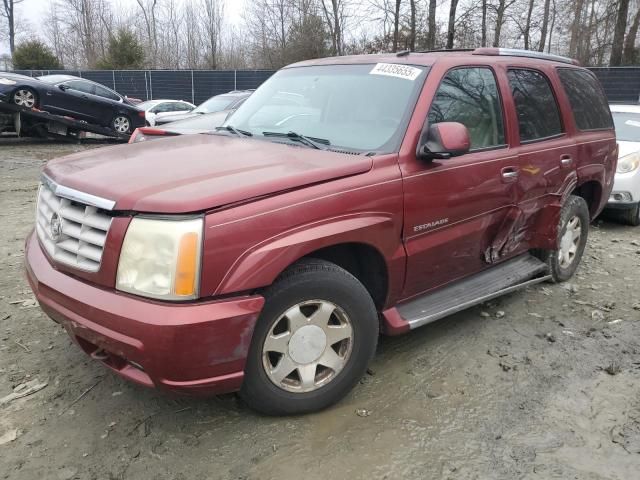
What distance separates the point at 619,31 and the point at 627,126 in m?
19.4

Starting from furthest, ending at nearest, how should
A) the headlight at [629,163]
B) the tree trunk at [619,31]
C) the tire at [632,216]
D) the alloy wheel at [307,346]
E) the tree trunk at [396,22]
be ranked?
the tree trunk at [396,22], the tree trunk at [619,31], the tire at [632,216], the headlight at [629,163], the alloy wheel at [307,346]

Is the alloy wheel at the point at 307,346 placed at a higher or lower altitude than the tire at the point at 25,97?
lower

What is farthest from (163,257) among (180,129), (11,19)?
(11,19)

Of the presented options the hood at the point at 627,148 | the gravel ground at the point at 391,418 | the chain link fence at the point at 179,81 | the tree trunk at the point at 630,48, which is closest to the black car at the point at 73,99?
the gravel ground at the point at 391,418

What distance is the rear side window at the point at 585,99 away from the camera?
462 cm

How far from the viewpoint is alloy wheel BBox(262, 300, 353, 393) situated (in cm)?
266

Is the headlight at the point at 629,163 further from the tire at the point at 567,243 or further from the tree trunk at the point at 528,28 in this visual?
the tree trunk at the point at 528,28

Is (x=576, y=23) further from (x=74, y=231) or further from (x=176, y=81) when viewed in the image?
(x=74, y=231)

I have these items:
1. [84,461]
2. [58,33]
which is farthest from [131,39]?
[84,461]

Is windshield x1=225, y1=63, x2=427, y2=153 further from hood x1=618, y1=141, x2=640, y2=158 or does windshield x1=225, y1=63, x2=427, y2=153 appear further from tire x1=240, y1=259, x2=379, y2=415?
hood x1=618, y1=141, x2=640, y2=158

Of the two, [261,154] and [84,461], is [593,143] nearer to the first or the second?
[261,154]

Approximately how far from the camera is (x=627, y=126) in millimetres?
7816

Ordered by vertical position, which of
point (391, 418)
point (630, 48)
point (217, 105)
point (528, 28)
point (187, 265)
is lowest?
point (391, 418)

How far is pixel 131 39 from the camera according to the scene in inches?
1302
